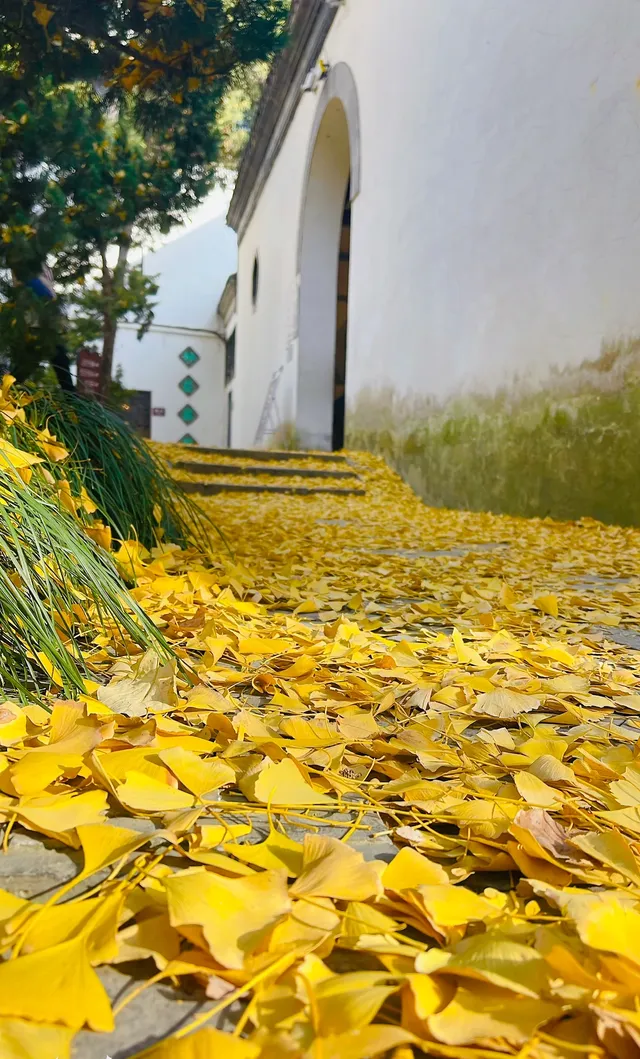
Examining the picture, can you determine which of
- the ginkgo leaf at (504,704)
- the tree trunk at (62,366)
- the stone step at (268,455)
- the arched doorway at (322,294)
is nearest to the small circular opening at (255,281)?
the arched doorway at (322,294)

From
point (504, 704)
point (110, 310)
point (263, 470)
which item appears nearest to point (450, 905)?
point (504, 704)

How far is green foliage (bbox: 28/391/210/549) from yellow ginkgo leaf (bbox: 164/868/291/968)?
1.03 metres

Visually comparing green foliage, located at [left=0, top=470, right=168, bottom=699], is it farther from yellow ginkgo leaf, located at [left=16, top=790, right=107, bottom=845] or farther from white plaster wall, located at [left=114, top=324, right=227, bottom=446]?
white plaster wall, located at [left=114, top=324, right=227, bottom=446]

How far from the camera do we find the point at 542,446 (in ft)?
10.1

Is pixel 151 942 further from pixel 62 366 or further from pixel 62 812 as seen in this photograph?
pixel 62 366

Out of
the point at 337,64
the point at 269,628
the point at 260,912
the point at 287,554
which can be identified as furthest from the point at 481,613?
the point at 337,64

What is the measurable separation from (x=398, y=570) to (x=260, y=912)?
1.47 meters

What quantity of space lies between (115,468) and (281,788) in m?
1.08

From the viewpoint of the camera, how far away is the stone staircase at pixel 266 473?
3918 millimetres

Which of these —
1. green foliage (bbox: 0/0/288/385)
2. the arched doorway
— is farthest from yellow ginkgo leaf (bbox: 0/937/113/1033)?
A: the arched doorway

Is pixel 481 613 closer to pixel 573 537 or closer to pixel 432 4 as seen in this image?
pixel 573 537

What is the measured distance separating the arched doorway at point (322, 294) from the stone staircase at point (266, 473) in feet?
6.06

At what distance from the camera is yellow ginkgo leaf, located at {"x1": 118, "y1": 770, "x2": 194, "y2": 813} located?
0.50m

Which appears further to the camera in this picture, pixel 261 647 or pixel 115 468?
pixel 115 468
